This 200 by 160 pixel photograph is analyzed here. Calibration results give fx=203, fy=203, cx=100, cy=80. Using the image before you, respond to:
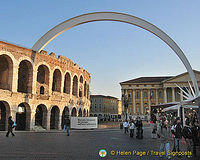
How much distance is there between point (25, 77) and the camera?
94.8 ft

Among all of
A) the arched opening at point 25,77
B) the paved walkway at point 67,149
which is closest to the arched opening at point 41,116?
the arched opening at point 25,77

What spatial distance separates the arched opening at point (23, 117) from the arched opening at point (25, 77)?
218cm

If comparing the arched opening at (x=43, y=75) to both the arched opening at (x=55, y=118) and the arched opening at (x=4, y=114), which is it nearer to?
the arched opening at (x=55, y=118)

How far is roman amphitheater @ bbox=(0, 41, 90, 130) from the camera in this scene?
965 inches

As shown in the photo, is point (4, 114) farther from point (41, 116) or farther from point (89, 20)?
point (89, 20)

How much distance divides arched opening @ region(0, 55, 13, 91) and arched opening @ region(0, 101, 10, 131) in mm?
2080

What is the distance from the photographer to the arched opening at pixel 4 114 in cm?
2409

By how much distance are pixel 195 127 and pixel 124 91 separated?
269 ft

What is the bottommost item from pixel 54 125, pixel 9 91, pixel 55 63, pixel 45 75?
pixel 54 125

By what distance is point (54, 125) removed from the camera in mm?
32219

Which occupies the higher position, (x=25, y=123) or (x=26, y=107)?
(x=26, y=107)

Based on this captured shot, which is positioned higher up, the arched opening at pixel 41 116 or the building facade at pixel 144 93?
the building facade at pixel 144 93

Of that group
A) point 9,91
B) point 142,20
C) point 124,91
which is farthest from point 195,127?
point 124,91

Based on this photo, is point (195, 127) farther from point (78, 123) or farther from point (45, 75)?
point (45, 75)
